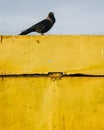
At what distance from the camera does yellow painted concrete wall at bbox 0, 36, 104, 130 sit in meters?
3.92

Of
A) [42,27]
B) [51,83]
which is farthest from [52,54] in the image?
[42,27]

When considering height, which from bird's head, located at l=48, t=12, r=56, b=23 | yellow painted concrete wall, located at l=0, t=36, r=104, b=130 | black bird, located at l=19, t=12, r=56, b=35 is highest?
bird's head, located at l=48, t=12, r=56, b=23

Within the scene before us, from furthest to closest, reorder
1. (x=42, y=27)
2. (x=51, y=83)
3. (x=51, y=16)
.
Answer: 1. (x=51, y=16)
2. (x=42, y=27)
3. (x=51, y=83)

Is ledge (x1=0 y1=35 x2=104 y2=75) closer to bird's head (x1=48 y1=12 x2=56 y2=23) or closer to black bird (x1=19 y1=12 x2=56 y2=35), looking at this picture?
black bird (x1=19 y1=12 x2=56 y2=35)

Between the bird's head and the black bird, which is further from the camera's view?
the bird's head

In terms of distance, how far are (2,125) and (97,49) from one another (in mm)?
1521

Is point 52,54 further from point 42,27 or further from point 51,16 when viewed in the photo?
point 51,16

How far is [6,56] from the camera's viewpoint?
407cm

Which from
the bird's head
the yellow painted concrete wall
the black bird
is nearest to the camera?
the yellow painted concrete wall

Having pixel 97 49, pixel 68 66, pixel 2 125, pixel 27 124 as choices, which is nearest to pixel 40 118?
pixel 27 124

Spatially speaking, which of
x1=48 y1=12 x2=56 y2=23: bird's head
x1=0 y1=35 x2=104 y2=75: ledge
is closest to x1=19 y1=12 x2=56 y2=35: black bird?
x1=48 y1=12 x2=56 y2=23: bird's head

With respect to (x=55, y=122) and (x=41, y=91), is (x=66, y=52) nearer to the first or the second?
(x=41, y=91)

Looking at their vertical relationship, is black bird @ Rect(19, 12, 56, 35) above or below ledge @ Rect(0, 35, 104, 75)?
above

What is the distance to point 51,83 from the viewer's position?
4.00m
